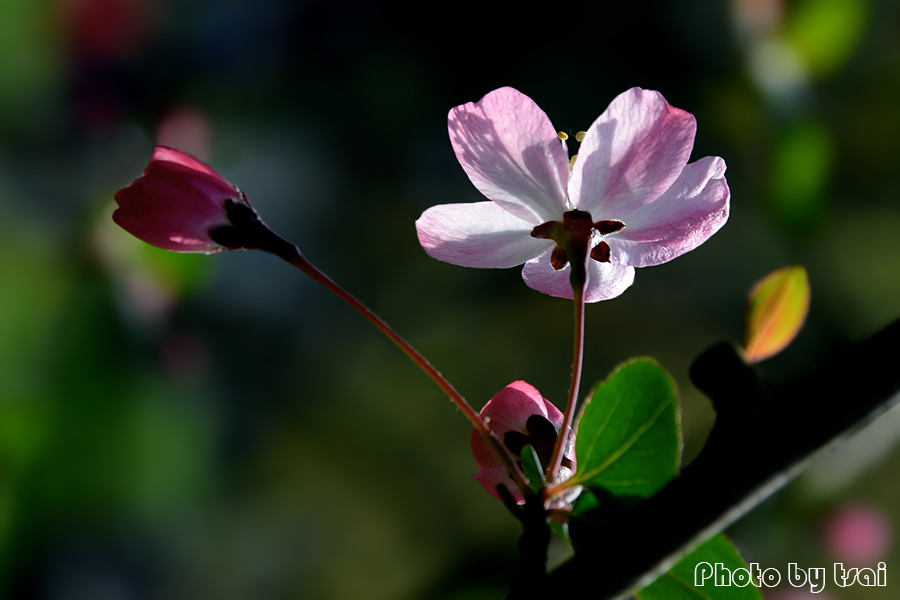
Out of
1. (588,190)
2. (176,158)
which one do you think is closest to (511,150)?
(588,190)

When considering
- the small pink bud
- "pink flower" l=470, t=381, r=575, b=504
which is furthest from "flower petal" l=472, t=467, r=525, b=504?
the small pink bud

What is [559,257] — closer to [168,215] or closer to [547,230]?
[547,230]

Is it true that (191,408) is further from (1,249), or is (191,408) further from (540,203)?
(540,203)

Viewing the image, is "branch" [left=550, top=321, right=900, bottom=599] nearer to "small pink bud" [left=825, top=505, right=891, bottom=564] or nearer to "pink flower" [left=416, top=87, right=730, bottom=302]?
"pink flower" [left=416, top=87, right=730, bottom=302]

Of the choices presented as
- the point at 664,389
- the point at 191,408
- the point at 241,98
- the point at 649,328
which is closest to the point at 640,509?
the point at 664,389

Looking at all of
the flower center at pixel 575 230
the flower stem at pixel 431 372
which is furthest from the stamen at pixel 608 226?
the flower stem at pixel 431 372
